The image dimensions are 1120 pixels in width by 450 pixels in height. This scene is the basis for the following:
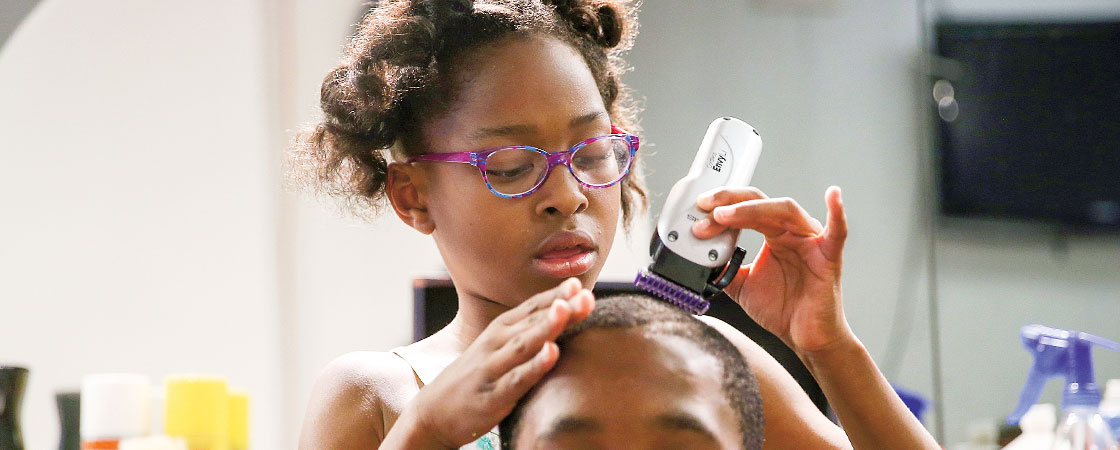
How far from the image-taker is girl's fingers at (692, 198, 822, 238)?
2.20 ft

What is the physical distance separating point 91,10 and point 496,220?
99 cm

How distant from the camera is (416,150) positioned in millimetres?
876

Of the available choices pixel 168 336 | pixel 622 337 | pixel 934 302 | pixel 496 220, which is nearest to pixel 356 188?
pixel 496 220

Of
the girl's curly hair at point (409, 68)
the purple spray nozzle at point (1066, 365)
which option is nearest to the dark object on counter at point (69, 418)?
the girl's curly hair at point (409, 68)

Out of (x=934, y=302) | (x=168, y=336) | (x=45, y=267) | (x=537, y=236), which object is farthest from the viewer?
(x=934, y=302)

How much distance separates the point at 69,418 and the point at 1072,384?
1031 mm

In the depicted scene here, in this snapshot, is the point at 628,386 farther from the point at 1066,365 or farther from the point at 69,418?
the point at 69,418

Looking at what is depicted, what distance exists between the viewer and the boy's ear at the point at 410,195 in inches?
34.3

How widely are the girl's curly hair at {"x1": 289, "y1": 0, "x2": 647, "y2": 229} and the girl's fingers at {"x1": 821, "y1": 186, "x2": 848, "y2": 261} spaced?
28cm

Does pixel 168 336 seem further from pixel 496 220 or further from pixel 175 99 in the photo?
pixel 496 220

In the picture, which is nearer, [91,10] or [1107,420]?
[1107,420]

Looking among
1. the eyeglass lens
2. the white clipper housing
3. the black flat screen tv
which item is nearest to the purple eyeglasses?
the eyeglass lens

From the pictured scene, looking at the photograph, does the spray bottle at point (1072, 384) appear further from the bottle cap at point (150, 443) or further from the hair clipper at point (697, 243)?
the bottle cap at point (150, 443)

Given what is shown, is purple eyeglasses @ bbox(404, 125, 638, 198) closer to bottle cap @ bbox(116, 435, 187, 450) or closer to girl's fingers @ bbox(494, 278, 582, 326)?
girl's fingers @ bbox(494, 278, 582, 326)
